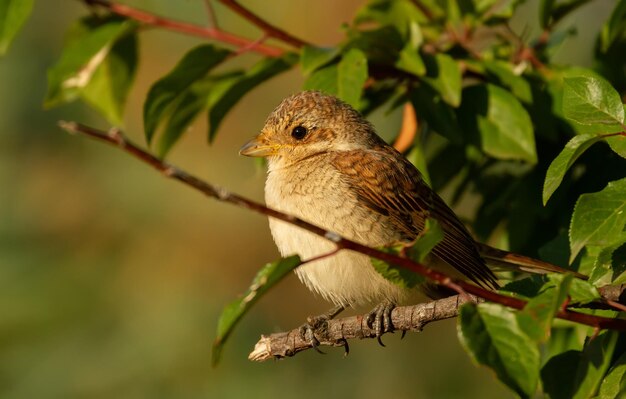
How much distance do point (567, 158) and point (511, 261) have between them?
60.5 inches

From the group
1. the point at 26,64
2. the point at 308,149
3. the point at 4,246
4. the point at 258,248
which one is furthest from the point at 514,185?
the point at 26,64

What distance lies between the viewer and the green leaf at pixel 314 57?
3.59 metres

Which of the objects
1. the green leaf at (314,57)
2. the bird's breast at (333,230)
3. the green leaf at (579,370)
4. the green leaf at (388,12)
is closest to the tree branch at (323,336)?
the bird's breast at (333,230)

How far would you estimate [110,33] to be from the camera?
3.93m

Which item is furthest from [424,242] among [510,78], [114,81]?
[114,81]

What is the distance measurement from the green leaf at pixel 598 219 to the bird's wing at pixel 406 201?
4.81 feet

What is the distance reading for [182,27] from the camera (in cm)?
395

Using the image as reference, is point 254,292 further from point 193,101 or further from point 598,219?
point 193,101

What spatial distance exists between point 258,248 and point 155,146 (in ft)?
9.17

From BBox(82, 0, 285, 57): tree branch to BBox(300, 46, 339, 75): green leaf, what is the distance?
0.80 ft

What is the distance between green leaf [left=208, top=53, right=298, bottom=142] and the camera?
3.86 meters

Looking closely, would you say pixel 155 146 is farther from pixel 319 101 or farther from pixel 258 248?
pixel 258 248

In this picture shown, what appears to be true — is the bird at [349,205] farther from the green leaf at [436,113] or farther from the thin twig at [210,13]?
the thin twig at [210,13]

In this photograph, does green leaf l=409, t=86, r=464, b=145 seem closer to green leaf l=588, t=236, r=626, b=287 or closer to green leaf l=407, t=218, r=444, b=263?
green leaf l=588, t=236, r=626, b=287
